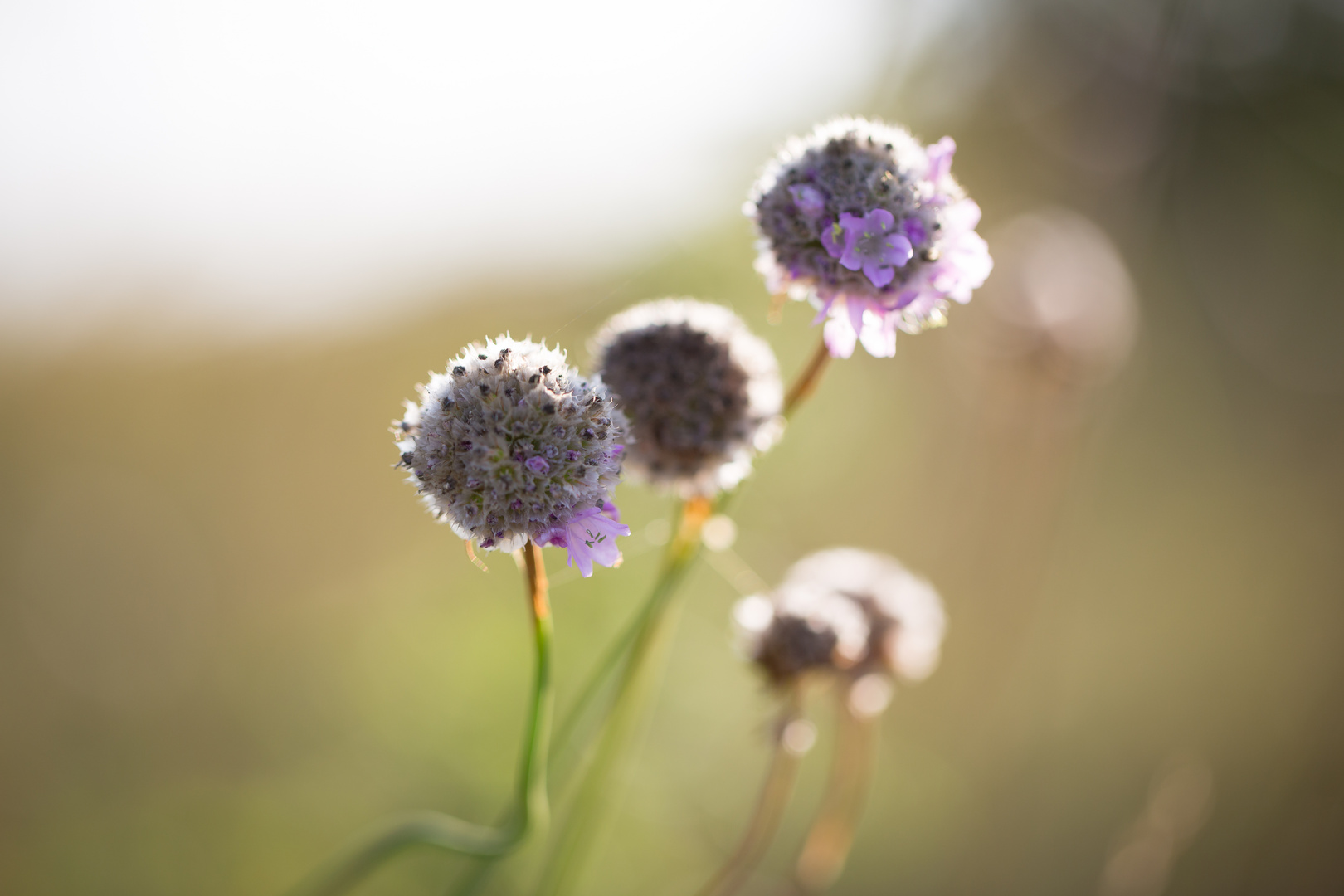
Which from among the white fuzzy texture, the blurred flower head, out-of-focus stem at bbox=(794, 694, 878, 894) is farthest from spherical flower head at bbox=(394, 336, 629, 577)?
the blurred flower head

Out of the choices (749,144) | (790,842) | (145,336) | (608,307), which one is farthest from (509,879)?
(145,336)

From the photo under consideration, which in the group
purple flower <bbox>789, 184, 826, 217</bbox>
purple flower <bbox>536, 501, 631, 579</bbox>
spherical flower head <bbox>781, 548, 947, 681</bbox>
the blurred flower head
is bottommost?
purple flower <bbox>536, 501, 631, 579</bbox>

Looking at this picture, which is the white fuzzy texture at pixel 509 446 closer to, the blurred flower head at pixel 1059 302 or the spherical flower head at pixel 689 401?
the spherical flower head at pixel 689 401

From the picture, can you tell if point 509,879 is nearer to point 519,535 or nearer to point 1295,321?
point 519,535

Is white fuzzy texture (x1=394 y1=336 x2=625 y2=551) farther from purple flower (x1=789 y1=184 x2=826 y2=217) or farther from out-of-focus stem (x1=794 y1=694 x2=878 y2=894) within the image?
out-of-focus stem (x1=794 y1=694 x2=878 y2=894)

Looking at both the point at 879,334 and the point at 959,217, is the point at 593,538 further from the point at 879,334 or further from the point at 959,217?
the point at 959,217


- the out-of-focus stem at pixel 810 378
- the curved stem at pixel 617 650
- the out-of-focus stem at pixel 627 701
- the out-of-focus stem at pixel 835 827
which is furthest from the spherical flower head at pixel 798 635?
the out-of-focus stem at pixel 810 378

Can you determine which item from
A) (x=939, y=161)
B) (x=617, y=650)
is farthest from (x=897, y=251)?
(x=617, y=650)
